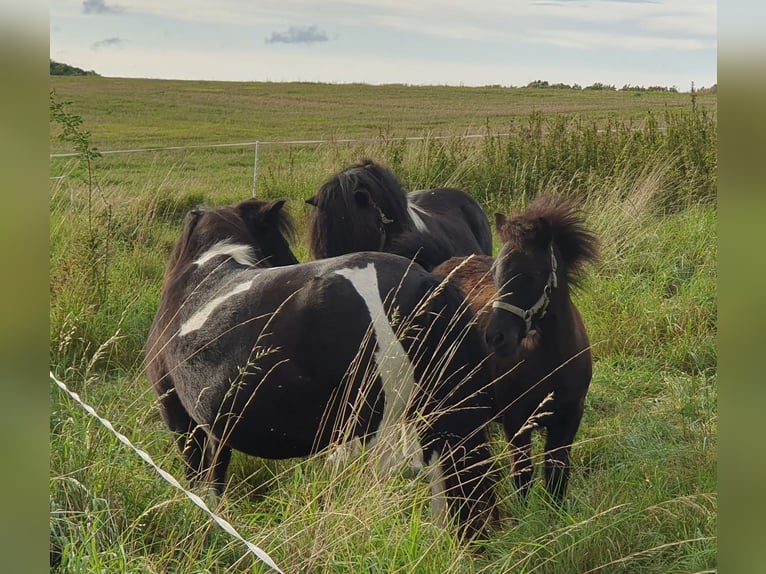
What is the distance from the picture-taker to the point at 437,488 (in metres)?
3.40

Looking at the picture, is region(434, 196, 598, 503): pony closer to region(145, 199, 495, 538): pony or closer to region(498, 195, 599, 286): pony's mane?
region(498, 195, 599, 286): pony's mane

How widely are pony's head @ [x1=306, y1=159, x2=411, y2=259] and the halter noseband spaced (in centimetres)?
170

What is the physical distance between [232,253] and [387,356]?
1256 mm

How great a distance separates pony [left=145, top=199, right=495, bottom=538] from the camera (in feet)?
10.9

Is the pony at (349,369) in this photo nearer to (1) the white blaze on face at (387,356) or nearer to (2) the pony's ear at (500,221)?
(1) the white blaze on face at (387,356)

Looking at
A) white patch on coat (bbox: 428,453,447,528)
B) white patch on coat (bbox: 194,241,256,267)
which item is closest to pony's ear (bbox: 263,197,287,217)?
white patch on coat (bbox: 194,241,256,267)

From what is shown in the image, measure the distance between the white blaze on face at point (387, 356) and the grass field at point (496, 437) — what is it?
32 cm

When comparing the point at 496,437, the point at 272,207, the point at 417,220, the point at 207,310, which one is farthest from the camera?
the point at 417,220

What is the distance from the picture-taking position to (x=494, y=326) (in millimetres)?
3752

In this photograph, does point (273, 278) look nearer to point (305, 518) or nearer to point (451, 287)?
point (451, 287)

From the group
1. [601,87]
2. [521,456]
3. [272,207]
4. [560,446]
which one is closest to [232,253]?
[272,207]

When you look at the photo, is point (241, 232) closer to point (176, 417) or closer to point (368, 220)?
point (176, 417)
